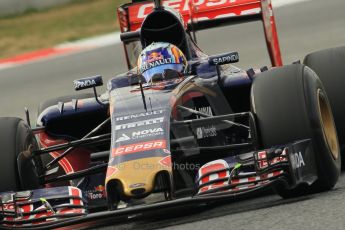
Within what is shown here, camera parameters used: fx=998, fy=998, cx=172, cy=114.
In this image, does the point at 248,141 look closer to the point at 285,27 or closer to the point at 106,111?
the point at 106,111

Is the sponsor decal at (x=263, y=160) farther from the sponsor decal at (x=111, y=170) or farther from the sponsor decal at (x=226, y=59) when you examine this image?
the sponsor decal at (x=226, y=59)

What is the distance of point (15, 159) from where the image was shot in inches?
256

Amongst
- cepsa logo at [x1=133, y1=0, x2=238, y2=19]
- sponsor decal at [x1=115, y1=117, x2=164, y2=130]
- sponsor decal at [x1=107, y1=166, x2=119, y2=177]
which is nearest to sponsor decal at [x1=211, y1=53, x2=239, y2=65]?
sponsor decal at [x1=115, y1=117, x2=164, y2=130]

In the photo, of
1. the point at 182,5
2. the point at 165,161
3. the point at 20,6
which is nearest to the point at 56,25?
the point at 20,6

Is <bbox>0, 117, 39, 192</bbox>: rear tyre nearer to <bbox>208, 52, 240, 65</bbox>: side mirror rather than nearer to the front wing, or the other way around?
the front wing

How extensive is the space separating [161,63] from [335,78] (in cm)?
130

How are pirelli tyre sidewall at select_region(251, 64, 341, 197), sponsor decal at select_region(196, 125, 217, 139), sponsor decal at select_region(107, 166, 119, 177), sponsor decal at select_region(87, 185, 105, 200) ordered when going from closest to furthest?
sponsor decal at select_region(107, 166, 119, 177) < pirelli tyre sidewall at select_region(251, 64, 341, 197) < sponsor decal at select_region(196, 125, 217, 139) < sponsor decal at select_region(87, 185, 105, 200)

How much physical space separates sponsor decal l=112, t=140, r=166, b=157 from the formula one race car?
0.01m

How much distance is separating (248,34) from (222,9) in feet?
17.8

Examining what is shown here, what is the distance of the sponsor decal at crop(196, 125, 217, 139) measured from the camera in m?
6.84

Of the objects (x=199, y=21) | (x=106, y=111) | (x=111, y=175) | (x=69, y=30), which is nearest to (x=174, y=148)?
(x=111, y=175)

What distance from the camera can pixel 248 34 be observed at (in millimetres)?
14781

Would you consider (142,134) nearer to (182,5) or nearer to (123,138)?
(123,138)

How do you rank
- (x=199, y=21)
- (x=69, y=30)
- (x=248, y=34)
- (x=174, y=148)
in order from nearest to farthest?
(x=174, y=148), (x=199, y=21), (x=248, y=34), (x=69, y=30)
